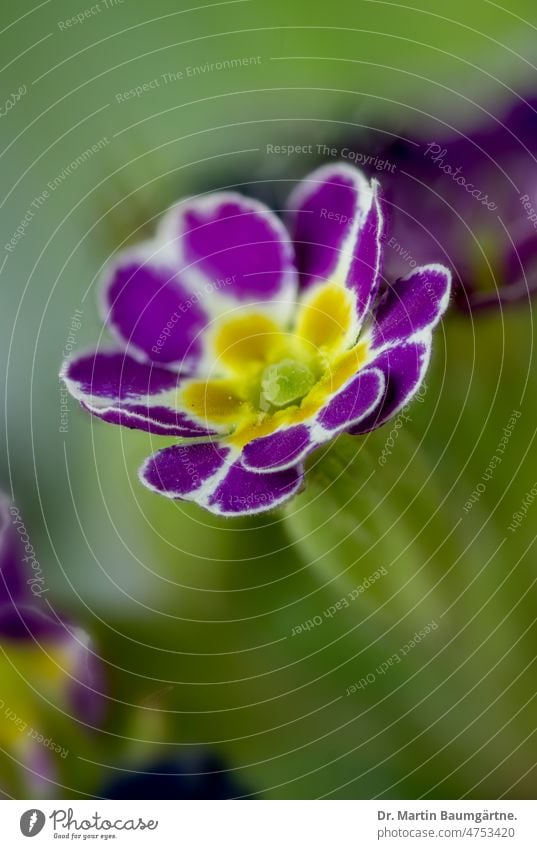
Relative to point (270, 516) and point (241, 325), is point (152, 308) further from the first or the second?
point (270, 516)

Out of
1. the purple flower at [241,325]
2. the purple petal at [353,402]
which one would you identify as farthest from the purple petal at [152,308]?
the purple petal at [353,402]

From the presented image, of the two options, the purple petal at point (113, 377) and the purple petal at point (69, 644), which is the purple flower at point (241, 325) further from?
the purple petal at point (69, 644)

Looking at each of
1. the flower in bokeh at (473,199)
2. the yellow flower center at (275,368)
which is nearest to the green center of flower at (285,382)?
the yellow flower center at (275,368)

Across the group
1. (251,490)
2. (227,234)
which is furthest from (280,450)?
(227,234)

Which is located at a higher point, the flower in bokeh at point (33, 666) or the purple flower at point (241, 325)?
the purple flower at point (241, 325)

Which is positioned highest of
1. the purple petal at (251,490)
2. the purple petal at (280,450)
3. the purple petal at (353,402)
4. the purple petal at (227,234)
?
the purple petal at (227,234)

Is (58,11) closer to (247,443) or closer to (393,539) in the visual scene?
(247,443)
